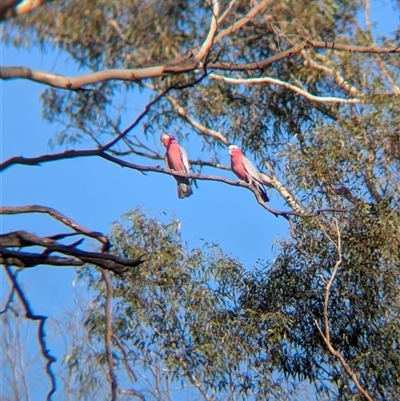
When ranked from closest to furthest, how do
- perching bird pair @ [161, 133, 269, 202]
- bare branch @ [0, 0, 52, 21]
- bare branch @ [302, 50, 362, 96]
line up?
bare branch @ [0, 0, 52, 21] → perching bird pair @ [161, 133, 269, 202] → bare branch @ [302, 50, 362, 96]

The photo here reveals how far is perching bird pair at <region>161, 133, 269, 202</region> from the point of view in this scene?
6.04m

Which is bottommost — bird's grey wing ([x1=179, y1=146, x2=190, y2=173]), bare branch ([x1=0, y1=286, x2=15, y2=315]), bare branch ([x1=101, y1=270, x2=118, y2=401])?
bare branch ([x1=101, y1=270, x2=118, y2=401])

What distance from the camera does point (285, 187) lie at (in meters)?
6.43

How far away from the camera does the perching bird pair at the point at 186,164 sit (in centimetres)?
604

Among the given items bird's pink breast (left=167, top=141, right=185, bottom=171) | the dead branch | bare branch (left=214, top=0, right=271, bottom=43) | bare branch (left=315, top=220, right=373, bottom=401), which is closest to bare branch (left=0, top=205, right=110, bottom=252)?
the dead branch

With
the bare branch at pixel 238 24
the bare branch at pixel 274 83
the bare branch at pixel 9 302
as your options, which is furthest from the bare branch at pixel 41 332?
the bare branch at pixel 274 83

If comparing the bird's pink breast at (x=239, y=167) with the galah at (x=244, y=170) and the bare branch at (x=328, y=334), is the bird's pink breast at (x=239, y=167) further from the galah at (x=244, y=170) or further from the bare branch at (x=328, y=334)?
the bare branch at (x=328, y=334)

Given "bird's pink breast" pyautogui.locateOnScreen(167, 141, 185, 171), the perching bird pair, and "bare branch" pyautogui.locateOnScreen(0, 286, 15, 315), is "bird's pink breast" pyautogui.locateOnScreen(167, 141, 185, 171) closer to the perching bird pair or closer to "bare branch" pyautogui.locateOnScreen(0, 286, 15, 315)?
the perching bird pair

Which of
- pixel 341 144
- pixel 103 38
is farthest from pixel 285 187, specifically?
pixel 103 38

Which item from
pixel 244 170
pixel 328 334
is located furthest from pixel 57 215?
pixel 244 170

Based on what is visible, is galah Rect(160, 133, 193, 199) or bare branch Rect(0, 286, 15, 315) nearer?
bare branch Rect(0, 286, 15, 315)

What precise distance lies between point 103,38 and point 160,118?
84 cm

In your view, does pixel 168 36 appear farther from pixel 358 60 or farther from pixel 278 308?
pixel 278 308

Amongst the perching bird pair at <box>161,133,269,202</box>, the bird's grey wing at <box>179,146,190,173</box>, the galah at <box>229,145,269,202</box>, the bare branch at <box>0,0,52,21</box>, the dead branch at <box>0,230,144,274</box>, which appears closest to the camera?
the bare branch at <box>0,0,52,21</box>
